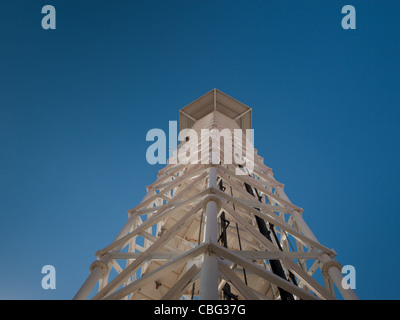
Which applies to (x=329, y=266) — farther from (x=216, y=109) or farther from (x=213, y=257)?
(x=216, y=109)

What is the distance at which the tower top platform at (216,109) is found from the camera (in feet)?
64.0

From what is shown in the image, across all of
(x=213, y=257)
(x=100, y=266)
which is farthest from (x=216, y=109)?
(x=213, y=257)

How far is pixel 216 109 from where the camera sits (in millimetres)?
19359

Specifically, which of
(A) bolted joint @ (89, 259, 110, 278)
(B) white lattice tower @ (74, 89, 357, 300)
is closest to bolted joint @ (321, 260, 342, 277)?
(B) white lattice tower @ (74, 89, 357, 300)

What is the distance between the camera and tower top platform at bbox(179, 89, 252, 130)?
1952 cm

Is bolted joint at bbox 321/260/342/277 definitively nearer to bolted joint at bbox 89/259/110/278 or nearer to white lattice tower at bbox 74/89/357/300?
white lattice tower at bbox 74/89/357/300

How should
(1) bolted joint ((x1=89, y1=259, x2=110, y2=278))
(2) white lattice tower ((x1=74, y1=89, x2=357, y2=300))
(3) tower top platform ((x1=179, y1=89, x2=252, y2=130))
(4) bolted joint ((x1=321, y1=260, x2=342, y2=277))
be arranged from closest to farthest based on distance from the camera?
(2) white lattice tower ((x1=74, y1=89, x2=357, y2=300)) < (4) bolted joint ((x1=321, y1=260, x2=342, y2=277)) < (1) bolted joint ((x1=89, y1=259, x2=110, y2=278)) < (3) tower top platform ((x1=179, y1=89, x2=252, y2=130))

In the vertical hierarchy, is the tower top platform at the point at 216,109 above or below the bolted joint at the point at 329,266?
above

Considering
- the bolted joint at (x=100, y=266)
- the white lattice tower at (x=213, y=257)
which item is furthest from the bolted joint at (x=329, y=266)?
the bolted joint at (x=100, y=266)

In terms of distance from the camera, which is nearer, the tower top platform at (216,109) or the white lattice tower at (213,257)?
the white lattice tower at (213,257)

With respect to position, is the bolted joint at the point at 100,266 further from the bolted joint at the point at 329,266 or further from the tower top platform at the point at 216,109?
the tower top platform at the point at 216,109

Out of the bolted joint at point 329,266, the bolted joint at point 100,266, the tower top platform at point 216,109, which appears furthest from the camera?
the tower top platform at point 216,109
